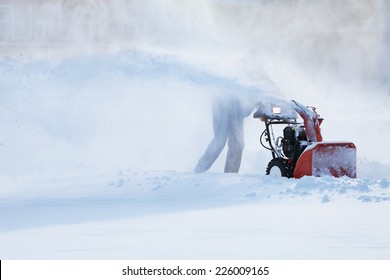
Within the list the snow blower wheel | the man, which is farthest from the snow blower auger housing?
the man

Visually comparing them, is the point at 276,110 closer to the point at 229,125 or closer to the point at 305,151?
the point at 305,151

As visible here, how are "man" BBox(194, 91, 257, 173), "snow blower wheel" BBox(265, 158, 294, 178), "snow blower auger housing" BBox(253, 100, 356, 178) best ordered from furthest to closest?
"man" BBox(194, 91, 257, 173) → "snow blower wheel" BBox(265, 158, 294, 178) → "snow blower auger housing" BBox(253, 100, 356, 178)

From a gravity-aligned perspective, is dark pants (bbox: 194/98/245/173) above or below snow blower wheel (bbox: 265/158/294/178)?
above

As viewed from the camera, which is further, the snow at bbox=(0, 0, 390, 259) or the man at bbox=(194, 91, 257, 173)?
the man at bbox=(194, 91, 257, 173)

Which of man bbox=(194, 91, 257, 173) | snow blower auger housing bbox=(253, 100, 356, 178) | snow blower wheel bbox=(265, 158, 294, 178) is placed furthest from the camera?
man bbox=(194, 91, 257, 173)

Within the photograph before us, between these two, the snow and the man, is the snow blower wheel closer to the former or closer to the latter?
the snow

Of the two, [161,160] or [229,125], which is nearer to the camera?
[229,125]

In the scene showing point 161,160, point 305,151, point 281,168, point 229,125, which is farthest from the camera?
point 161,160

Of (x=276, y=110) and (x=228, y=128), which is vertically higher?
(x=276, y=110)

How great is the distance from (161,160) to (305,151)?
13.1 ft

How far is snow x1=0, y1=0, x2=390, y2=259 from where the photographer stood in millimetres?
6820

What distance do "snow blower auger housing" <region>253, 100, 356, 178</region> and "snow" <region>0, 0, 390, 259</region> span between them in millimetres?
273

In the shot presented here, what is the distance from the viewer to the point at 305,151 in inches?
387

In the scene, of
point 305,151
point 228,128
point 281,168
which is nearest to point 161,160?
point 228,128
